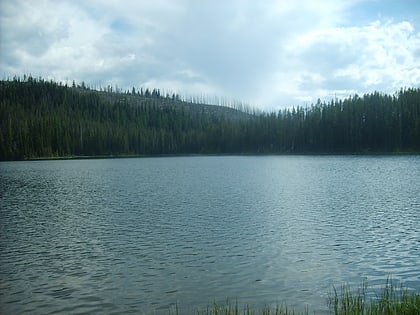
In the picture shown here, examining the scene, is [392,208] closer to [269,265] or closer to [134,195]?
[269,265]

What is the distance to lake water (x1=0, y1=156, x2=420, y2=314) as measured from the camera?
17.5m

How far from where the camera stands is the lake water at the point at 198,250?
17.5 m

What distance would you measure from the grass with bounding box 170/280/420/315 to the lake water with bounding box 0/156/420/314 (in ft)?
2.51

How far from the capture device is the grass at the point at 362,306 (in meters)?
12.5

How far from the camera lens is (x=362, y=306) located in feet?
43.2

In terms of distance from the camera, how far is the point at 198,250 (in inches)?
972

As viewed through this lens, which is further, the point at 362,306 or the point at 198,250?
the point at 198,250

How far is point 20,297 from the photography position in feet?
58.1

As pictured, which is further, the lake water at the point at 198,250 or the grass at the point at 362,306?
the lake water at the point at 198,250

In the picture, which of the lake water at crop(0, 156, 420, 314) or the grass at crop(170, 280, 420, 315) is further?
the lake water at crop(0, 156, 420, 314)

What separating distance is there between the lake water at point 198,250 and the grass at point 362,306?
0.77 m

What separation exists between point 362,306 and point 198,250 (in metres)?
12.9

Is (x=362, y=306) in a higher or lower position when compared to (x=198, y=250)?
higher

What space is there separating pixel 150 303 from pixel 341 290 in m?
8.48
